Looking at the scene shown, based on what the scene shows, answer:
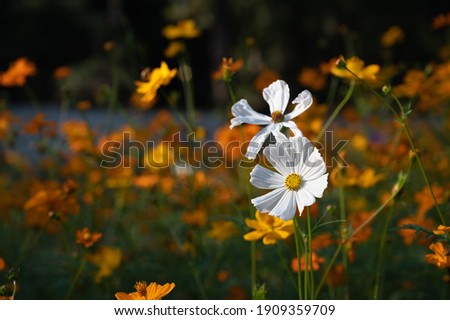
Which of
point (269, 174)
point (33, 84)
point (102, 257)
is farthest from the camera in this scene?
point (33, 84)

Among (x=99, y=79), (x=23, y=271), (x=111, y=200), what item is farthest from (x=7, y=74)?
(x=99, y=79)

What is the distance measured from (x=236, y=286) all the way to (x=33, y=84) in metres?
8.76

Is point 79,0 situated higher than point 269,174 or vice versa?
point 79,0

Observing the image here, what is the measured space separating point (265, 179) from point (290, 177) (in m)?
0.04

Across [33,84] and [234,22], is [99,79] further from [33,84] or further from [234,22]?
[234,22]

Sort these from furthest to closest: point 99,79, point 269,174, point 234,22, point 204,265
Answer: point 99,79
point 234,22
point 204,265
point 269,174

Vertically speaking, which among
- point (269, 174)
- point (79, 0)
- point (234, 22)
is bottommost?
point (269, 174)

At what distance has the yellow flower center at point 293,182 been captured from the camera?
0.98 m

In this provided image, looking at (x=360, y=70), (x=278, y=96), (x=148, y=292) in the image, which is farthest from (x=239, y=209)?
(x=148, y=292)

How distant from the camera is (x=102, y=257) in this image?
162 cm

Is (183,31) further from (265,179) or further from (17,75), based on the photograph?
(265,179)

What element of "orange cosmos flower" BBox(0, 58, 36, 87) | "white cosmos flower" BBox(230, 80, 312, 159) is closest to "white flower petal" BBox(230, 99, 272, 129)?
"white cosmos flower" BBox(230, 80, 312, 159)

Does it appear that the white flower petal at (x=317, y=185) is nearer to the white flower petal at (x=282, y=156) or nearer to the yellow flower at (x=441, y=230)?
the white flower petal at (x=282, y=156)

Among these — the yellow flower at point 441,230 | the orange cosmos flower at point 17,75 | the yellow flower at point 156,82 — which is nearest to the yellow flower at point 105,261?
the yellow flower at point 156,82
